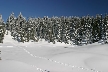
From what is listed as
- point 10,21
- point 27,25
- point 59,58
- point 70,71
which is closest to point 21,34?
point 27,25

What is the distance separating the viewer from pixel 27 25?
100438 mm

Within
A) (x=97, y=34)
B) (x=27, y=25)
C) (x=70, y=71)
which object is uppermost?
(x=27, y=25)

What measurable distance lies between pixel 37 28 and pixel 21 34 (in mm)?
34852

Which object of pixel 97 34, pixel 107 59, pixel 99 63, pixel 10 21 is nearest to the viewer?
pixel 99 63

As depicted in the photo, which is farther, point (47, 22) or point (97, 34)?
point (47, 22)

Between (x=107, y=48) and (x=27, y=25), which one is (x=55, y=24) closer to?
(x=27, y=25)

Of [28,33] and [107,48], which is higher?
[28,33]

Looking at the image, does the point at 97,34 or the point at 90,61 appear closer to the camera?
the point at 90,61

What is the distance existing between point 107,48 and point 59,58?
13528 mm

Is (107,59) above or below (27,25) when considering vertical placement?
below

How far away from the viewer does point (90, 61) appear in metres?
22.3

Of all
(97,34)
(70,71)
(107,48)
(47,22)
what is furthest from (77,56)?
(47,22)

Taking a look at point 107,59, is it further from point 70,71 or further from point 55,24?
point 55,24

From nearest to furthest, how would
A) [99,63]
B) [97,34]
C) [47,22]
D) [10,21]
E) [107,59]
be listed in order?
[99,63]
[107,59]
[97,34]
[10,21]
[47,22]
